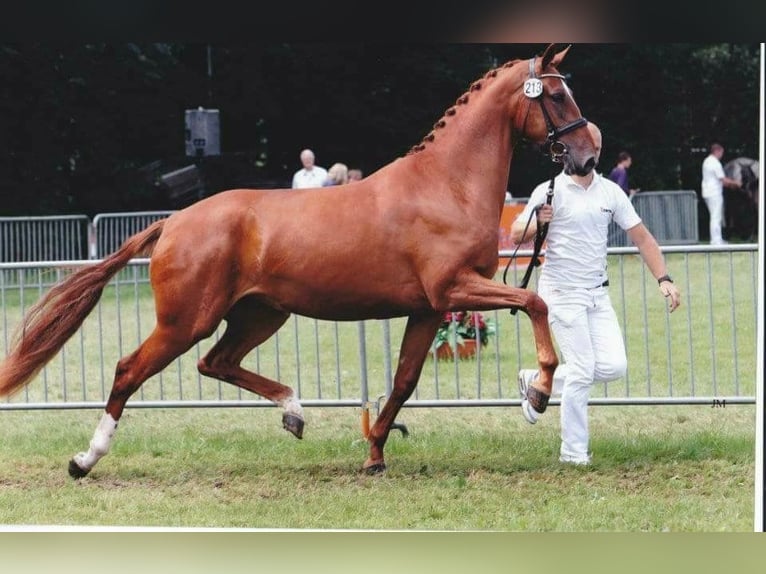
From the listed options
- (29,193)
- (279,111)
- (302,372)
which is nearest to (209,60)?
(279,111)

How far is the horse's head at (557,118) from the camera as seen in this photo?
23.1 feet

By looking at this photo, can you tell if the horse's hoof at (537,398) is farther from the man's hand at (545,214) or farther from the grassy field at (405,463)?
the man's hand at (545,214)

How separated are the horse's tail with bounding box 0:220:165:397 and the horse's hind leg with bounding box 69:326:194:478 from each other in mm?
419

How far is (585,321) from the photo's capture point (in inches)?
293

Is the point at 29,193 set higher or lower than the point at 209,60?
lower

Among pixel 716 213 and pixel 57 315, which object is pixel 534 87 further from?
pixel 716 213

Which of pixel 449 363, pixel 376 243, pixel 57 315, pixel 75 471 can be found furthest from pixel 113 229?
pixel 376 243

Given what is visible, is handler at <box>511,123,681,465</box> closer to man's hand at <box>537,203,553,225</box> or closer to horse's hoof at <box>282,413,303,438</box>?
man's hand at <box>537,203,553,225</box>

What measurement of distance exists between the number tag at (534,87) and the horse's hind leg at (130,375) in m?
2.19

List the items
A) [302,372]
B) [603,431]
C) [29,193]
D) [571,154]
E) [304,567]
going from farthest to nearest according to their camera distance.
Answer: [29,193] → [302,372] → [603,431] → [571,154] → [304,567]

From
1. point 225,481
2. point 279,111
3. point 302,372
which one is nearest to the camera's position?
point 225,481
